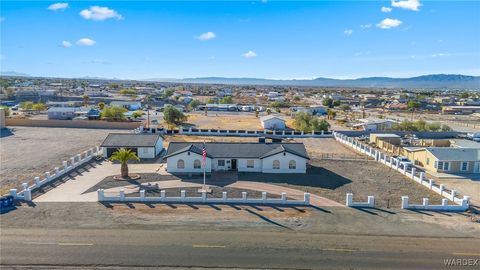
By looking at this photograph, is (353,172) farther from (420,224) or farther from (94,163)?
(94,163)

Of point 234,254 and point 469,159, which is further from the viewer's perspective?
point 469,159

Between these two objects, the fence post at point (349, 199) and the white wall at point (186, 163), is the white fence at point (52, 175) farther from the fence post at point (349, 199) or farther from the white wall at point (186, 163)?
the fence post at point (349, 199)

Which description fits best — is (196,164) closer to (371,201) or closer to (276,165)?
(276,165)

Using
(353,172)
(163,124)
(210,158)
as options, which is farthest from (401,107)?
(210,158)

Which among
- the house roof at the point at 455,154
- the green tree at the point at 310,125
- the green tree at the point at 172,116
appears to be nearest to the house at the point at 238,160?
the house roof at the point at 455,154

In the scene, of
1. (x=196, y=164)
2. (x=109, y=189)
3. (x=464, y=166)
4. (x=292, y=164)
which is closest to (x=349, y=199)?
(x=292, y=164)

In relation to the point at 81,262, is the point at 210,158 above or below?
above

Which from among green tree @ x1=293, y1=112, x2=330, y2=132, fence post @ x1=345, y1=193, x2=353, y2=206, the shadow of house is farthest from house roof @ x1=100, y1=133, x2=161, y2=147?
green tree @ x1=293, y1=112, x2=330, y2=132
